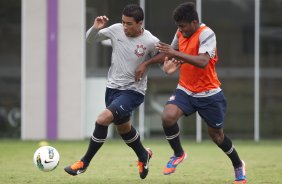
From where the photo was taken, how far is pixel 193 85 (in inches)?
334

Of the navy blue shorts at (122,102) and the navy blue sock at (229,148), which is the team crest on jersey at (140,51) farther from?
the navy blue sock at (229,148)

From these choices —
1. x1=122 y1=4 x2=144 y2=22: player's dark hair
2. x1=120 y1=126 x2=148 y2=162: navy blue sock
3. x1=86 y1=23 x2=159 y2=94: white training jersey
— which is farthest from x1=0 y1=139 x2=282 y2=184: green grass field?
x1=122 y1=4 x2=144 y2=22: player's dark hair

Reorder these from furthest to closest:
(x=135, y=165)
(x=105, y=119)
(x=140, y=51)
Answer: (x=135, y=165)
(x=140, y=51)
(x=105, y=119)

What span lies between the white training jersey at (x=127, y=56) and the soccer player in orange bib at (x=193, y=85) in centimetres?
16

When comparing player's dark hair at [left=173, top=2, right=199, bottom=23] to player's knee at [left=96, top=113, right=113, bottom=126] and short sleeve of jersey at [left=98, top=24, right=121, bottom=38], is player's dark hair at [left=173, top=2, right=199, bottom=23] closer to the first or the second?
short sleeve of jersey at [left=98, top=24, right=121, bottom=38]

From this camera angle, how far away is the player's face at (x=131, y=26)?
338 inches

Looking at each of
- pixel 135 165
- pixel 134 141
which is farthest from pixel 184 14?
pixel 135 165

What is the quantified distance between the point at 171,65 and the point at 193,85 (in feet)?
1.13

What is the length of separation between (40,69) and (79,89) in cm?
116

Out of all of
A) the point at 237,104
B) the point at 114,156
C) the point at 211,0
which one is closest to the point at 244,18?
the point at 211,0

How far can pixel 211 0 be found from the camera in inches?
768

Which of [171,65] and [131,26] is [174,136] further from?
[131,26]

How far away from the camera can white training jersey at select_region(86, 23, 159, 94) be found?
344 inches

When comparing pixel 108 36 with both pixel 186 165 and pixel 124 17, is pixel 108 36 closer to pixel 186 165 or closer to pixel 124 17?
pixel 124 17
